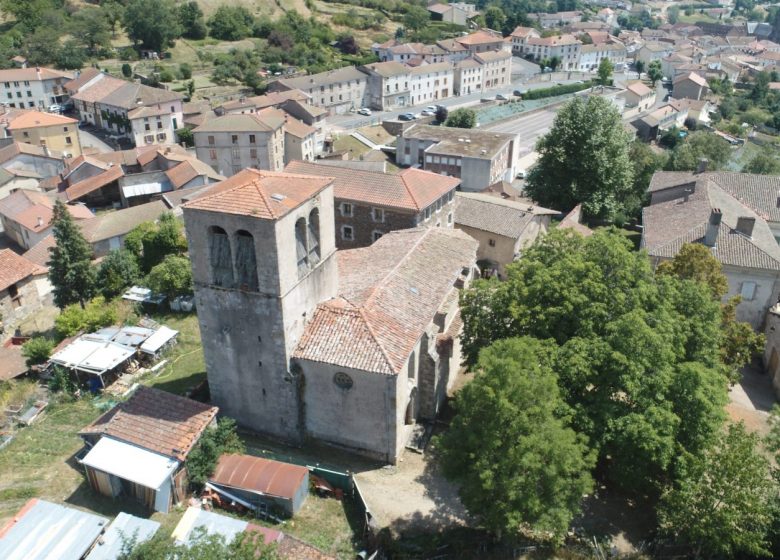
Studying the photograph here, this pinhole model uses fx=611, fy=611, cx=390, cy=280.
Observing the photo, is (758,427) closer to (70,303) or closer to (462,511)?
(462,511)

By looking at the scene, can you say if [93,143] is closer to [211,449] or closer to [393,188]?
[393,188]

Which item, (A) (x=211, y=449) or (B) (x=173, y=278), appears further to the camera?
(B) (x=173, y=278)

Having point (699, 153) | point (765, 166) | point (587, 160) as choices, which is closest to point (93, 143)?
point (587, 160)

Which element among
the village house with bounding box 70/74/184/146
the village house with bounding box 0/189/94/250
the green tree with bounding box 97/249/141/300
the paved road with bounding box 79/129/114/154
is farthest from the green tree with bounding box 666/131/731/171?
the paved road with bounding box 79/129/114/154

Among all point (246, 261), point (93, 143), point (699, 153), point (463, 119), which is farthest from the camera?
point (463, 119)

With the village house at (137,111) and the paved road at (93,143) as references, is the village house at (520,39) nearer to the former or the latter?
the village house at (137,111)

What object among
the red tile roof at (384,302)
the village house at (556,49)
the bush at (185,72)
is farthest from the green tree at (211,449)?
the village house at (556,49)

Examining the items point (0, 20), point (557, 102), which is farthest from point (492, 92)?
point (0, 20)
